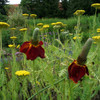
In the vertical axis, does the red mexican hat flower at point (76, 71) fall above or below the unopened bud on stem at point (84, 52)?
below

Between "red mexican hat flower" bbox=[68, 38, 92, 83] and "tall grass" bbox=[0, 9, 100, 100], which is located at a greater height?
"red mexican hat flower" bbox=[68, 38, 92, 83]

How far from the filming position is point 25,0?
1421cm

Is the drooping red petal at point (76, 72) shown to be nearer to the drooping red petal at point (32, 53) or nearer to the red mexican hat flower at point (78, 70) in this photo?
the red mexican hat flower at point (78, 70)

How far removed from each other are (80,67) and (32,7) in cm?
1535

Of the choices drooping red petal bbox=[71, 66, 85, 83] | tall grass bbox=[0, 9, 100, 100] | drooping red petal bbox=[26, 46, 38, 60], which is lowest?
tall grass bbox=[0, 9, 100, 100]

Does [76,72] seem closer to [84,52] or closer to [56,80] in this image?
[84,52]

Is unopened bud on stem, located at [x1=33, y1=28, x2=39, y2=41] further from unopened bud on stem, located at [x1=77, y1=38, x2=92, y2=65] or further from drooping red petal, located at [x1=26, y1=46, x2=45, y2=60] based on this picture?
unopened bud on stem, located at [x1=77, y1=38, x2=92, y2=65]

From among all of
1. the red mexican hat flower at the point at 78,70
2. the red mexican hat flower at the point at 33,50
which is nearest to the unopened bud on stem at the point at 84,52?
the red mexican hat flower at the point at 78,70

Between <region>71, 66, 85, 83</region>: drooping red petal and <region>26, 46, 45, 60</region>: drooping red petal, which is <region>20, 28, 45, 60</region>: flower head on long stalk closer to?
A: <region>26, 46, 45, 60</region>: drooping red petal

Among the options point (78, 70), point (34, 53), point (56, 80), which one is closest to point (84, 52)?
point (78, 70)

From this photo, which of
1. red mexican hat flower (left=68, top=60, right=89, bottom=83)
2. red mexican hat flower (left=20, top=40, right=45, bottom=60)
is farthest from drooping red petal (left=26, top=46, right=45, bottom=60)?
red mexican hat flower (left=68, top=60, right=89, bottom=83)

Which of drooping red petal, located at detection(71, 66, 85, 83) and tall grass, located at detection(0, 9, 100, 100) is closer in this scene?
drooping red petal, located at detection(71, 66, 85, 83)

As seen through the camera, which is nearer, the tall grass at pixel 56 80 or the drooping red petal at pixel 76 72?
the drooping red petal at pixel 76 72

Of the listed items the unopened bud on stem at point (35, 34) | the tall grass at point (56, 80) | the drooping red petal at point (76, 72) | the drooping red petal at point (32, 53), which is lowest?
the tall grass at point (56, 80)
